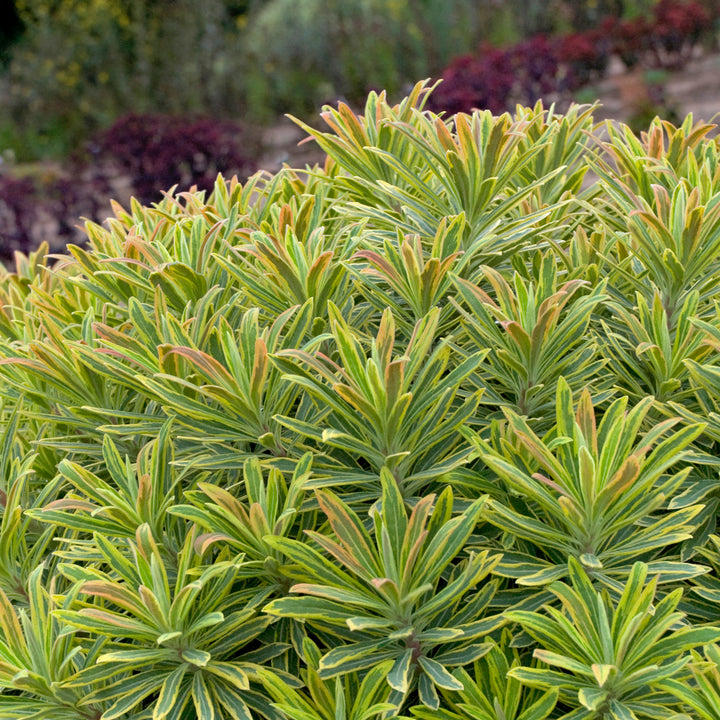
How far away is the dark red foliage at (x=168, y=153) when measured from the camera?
27.7 feet

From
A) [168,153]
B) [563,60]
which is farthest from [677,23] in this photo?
[168,153]

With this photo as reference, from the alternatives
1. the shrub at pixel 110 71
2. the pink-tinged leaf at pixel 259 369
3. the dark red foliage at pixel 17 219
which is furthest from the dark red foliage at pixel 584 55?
the pink-tinged leaf at pixel 259 369

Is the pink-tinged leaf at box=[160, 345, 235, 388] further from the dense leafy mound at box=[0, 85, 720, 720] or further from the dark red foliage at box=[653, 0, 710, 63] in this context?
the dark red foliage at box=[653, 0, 710, 63]

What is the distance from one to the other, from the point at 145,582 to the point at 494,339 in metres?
0.65

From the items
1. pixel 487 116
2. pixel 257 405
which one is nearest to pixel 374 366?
pixel 257 405

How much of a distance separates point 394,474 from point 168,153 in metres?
7.82

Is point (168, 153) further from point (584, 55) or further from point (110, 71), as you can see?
point (110, 71)

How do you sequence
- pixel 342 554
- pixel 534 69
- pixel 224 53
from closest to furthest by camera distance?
pixel 342 554
pixel 534 69
pixel 224 53

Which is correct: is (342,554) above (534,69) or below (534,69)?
above

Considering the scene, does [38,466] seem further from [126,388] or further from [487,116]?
[487,116]

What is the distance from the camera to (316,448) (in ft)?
4.34

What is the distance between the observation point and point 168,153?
8367 millimetres

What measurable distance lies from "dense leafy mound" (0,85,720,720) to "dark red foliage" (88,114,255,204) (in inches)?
284

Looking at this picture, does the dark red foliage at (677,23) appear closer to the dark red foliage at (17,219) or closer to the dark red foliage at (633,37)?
the dark red foliage at (633,37)
